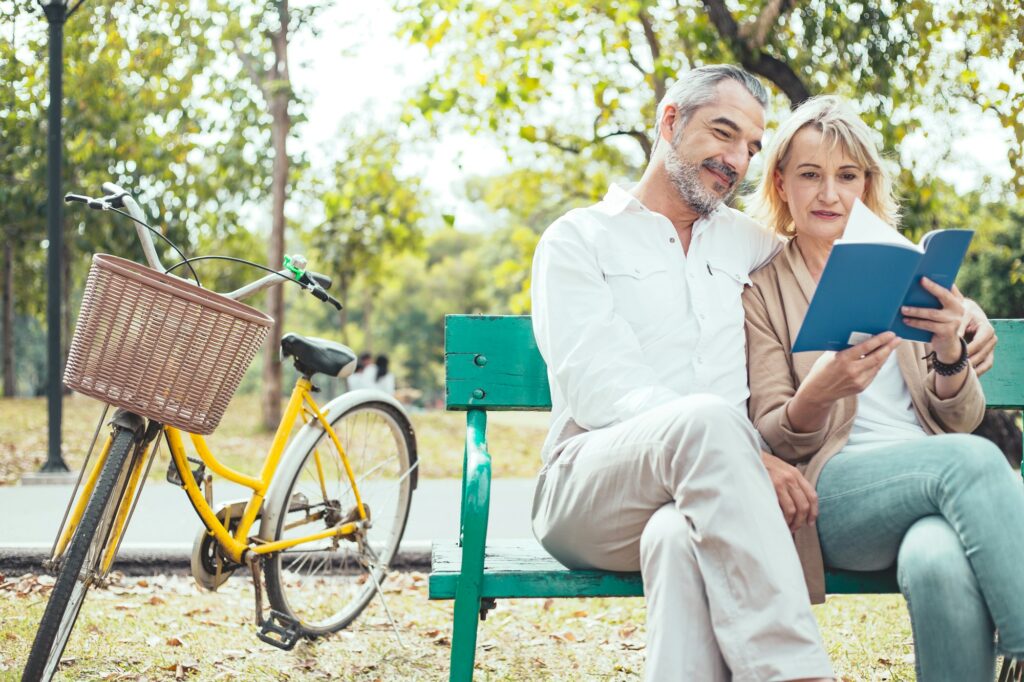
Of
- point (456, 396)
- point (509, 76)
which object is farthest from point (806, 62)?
point (456, 396)

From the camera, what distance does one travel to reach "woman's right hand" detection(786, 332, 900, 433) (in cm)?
244

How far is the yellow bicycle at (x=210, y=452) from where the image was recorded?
2.72 meters

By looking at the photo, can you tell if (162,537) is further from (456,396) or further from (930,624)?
(930,624)

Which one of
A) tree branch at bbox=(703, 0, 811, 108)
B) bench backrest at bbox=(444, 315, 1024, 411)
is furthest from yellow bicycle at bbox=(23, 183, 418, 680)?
tree branch at bbox=(703, 0, 811, 108)

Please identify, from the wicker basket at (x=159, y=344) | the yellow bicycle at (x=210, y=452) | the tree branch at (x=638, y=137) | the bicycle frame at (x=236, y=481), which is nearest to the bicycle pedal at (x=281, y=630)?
the yellow bicycle at (x=210, y=452)

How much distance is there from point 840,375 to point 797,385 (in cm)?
39

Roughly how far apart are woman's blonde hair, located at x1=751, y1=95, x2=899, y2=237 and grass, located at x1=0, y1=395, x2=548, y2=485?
702cm

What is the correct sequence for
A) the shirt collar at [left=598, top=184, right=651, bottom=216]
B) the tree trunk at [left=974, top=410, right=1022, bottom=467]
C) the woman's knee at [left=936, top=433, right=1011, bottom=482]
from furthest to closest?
the tree trunk at [left=974, top=410, right=1022, bottom=467] < the shirt collar at [left=598, top=184, right=651, bottom=216] < the woman's knee at [left=936, top=433, right=1011, bottom=482]

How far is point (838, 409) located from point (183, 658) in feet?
7.28

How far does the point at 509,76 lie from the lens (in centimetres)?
946

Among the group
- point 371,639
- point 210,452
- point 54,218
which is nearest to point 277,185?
point 54,218

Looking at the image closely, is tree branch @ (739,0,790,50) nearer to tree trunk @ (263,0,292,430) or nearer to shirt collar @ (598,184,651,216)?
shirt collar @ (598,184,651,216)

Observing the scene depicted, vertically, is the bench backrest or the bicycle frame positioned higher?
the bench backrest

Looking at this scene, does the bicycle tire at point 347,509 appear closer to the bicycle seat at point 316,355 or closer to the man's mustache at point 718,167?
the bicycle seat at point 316,355
